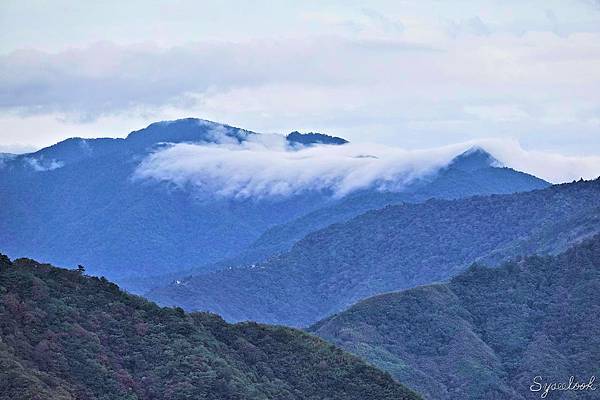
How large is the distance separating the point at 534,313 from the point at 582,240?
48.8ft

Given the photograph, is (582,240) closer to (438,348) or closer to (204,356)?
(438,348)

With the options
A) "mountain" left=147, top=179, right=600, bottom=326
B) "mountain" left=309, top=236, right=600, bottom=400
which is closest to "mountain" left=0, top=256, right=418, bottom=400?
"mountain" left=309, top=236, right=600, bottom=400

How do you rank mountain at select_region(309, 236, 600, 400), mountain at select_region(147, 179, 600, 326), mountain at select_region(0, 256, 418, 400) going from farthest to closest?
mountain at select_region(147, 179, 600, 326) → mountain at select_region(309, 236, 600, 400) → mountain at select_region(0, 256, 418, 400)

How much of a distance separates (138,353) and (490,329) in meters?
57.5

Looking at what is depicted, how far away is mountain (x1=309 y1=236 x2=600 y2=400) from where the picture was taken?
378 ft

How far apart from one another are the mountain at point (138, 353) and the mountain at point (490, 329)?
30751 mm

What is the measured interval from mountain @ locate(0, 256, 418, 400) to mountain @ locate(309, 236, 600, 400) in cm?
3075

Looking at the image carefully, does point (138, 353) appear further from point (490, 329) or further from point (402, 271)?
point (402, 271)

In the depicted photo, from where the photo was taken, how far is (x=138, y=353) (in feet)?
250

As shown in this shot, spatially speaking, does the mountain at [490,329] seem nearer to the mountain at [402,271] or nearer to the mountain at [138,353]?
the mountain at [402,271]

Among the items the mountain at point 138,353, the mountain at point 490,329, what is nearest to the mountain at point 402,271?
the mountain at point 490,329

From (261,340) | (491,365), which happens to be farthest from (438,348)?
(261,340)

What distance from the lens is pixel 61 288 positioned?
78.3 metres

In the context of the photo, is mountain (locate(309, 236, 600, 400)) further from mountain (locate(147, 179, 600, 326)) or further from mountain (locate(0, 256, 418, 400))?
mountain (locate(0, 256, 418, 400))
